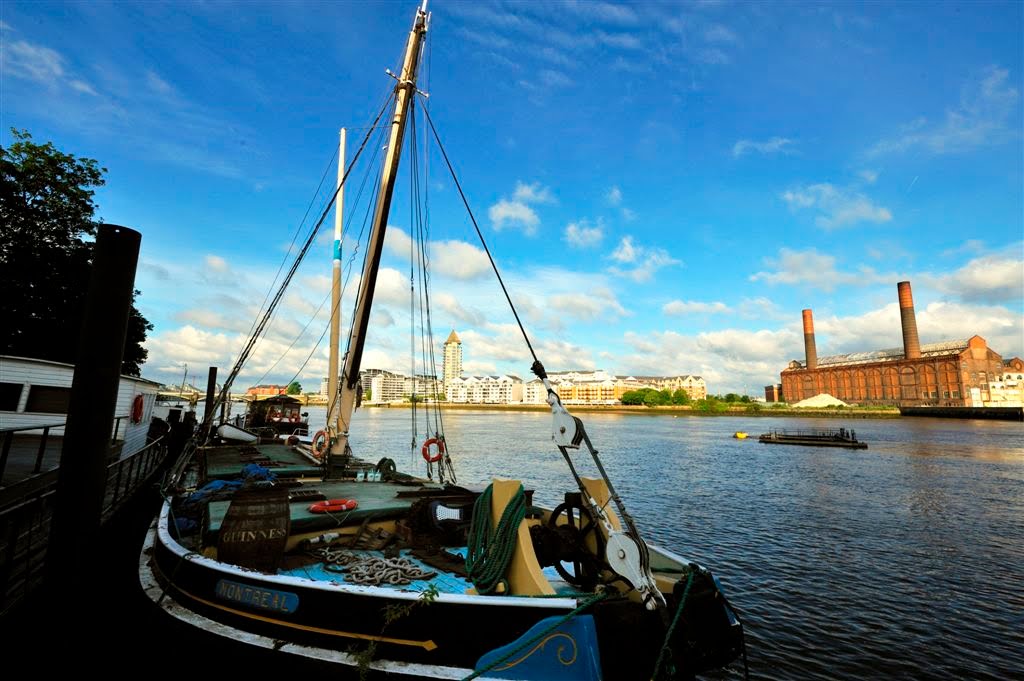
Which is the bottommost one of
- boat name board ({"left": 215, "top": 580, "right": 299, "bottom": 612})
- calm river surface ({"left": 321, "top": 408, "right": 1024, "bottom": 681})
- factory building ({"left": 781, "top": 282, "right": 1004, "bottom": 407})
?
calm river surface ({"left": 321, "top": 408, "right": 1024, "bottom": 681})

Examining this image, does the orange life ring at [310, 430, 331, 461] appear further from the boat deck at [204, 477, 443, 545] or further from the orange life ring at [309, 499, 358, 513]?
the orange life ring at [309, 499, 358, 513]

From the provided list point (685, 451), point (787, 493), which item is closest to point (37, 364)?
point (787, 493)

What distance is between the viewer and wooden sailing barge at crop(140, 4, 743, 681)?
4820 millimetres

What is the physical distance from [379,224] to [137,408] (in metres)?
16.9

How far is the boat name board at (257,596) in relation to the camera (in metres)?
5.52

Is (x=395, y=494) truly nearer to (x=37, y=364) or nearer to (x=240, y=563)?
(x=240, y=563)

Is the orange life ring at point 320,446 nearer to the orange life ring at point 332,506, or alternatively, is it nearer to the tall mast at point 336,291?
the tall mast at point 336,291

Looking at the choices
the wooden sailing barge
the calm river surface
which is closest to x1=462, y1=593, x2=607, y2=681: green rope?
the wooden sailing barge

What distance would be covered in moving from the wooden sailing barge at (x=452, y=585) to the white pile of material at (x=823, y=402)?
156 metres

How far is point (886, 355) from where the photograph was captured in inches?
5689

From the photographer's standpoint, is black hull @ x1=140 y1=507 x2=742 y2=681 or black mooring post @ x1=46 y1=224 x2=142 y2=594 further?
black mooring post @ x1=46 y1=224 x2=142 y2=594

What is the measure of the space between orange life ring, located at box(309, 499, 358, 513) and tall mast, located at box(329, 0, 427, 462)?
7.13m

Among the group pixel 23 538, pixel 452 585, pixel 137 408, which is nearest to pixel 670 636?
pixel 452 585

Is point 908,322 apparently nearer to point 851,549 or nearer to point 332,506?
point 851,549
